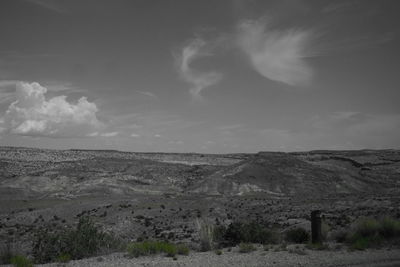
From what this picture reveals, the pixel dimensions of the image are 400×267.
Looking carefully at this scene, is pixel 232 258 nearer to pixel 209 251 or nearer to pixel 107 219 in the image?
pixel 209 251

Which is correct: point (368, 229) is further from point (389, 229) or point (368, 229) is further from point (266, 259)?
point (266, 259)

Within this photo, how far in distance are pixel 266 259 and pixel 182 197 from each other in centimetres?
3562

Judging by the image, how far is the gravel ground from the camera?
33.9 ft

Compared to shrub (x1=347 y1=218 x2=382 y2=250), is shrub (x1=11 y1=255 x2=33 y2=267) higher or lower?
shrub (x1=347 y1=218 x2=382 y2=250)

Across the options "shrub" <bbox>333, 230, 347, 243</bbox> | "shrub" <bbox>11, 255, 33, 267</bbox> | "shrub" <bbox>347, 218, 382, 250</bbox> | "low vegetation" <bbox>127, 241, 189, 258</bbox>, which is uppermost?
"shrub" <bbox>347, 218, 382, 250</bbox>

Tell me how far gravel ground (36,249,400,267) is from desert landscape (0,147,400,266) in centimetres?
46

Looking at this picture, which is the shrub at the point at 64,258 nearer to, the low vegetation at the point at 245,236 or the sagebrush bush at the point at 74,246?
the sagebrush bush at the point at 74,246

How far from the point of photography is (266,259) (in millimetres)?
10984

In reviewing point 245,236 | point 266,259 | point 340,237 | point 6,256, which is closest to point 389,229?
point 340,237

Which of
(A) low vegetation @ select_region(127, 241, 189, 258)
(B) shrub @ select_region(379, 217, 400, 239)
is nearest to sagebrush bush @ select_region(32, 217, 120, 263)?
(A) low vegetation @ select_region(127, 241, 189, 258)

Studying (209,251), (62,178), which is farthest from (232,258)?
(62,178)

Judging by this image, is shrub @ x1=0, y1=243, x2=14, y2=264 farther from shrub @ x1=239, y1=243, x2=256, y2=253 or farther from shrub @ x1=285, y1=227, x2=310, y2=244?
shrub @ x1=285, y1=227, x2=310, y2=244

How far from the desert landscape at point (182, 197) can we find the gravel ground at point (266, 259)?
465 millimetres

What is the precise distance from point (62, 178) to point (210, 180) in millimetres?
23208
